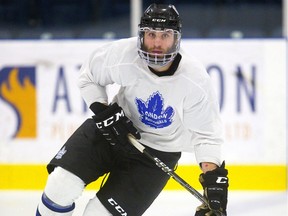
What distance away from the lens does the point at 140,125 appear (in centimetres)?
279

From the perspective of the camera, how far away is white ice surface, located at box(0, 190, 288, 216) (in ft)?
12.4

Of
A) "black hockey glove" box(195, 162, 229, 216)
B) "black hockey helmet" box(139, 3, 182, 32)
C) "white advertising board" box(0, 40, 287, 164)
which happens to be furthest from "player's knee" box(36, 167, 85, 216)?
"white advertising board" box(0, 40, 287, 164)

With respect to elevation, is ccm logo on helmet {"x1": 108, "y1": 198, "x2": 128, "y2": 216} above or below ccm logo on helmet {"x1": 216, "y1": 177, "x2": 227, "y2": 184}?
below

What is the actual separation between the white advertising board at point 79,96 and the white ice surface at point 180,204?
0.22m

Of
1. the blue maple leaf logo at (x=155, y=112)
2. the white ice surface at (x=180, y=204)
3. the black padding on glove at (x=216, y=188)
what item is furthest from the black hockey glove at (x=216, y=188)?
the white ice surface at (x=180, y=204)

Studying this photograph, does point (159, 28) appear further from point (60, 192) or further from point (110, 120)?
point (60, 192)

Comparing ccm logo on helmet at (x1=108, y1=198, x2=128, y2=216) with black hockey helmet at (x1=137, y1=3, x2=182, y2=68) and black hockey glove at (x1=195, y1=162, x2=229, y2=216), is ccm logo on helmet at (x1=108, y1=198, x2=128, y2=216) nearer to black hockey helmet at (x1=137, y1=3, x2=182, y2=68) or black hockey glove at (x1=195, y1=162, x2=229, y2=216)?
black hockey glove at (x1=195, y1=162, x2=229, y2=216)

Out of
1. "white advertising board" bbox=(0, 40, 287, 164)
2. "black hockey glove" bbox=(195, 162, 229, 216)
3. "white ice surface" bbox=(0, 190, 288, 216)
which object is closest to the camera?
"black hockey glove" bbox=(195, 162, 229, 216)

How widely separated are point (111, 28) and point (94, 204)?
322 cm

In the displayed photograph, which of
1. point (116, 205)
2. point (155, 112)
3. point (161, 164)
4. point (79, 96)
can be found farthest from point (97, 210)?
point (79, 96)

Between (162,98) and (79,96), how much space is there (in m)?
1.73

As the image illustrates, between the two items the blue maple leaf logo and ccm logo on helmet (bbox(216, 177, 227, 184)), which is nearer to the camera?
ccm logo on helmet (bbox(216, 177, 227, 184))

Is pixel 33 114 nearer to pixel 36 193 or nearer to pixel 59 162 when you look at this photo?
pixel 36 193

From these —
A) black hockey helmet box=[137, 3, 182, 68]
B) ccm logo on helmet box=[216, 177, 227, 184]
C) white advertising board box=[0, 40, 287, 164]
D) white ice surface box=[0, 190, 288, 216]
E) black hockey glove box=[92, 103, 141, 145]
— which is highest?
black hockey helmet box=[137, 3, 182, 68]
